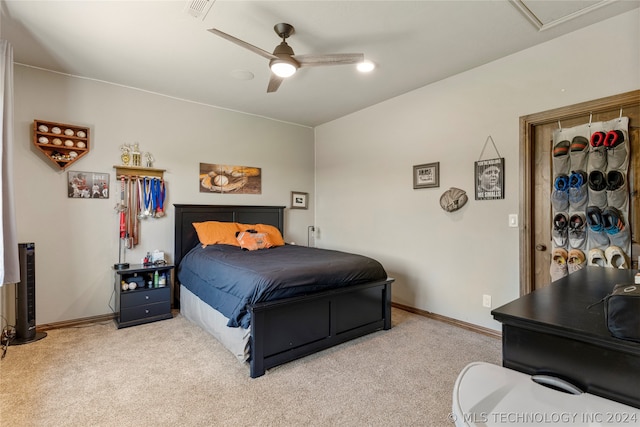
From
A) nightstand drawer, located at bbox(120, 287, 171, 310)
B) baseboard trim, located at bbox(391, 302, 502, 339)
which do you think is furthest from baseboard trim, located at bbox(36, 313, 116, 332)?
baseboard trim, located at bbox(391, 302, 502, 339)

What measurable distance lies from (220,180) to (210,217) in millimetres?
537

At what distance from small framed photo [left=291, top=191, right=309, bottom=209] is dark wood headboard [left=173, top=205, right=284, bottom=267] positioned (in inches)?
11.7

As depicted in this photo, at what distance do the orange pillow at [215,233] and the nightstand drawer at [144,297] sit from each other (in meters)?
0.66

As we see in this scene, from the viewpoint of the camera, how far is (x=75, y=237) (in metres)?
3.38

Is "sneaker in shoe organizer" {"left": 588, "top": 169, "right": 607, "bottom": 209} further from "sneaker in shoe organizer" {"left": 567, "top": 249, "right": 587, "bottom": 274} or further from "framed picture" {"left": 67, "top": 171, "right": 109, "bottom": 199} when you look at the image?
"framed picture" {"left": 67, "top": 171, "right": 109, "bottom": 199}

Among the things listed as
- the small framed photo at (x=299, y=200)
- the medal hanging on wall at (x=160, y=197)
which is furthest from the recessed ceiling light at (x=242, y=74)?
the small framed photo at (x=299, y=200)

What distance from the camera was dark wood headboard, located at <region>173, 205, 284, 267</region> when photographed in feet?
12.9

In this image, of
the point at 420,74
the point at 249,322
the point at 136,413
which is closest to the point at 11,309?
the point at 136,413

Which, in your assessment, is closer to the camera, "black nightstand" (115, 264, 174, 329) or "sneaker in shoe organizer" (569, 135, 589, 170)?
"sneaker in shoe organizer" (569, 135, 589, 170)

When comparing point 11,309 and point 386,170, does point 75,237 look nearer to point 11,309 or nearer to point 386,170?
point 11,309

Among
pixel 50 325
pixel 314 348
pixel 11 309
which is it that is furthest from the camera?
pixel 50 325

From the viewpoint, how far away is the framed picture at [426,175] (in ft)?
11.7

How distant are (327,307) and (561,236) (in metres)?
2.05

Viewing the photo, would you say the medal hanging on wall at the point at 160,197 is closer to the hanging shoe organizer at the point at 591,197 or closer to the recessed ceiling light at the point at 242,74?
the recessed ceiling light at the point at 242,74
